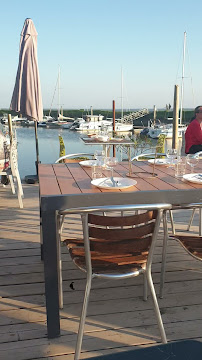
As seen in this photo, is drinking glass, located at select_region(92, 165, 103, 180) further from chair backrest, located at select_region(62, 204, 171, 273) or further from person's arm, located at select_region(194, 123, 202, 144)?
person's arm, located at select_region(194, 123, 202, 144)

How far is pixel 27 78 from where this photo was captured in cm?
481

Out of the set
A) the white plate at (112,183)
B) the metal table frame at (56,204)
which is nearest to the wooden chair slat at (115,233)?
the metal table frame at (56,204)

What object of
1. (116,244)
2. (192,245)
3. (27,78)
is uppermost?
(27,78)

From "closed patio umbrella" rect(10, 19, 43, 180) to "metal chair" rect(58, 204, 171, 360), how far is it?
11.7ft

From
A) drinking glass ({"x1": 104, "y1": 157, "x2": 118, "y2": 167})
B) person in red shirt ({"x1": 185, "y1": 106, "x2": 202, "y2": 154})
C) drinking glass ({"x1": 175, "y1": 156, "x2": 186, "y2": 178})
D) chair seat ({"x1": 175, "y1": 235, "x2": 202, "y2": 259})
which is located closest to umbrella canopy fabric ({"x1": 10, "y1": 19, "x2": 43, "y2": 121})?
person in red shirt ({"x1": 185, "y1": 106, "x2": 202, "y2": 154})

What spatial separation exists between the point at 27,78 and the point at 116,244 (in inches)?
152

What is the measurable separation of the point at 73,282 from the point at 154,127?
31718mm

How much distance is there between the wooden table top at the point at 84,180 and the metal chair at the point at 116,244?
0.66 ft

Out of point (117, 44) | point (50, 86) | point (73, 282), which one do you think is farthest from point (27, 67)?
point (50, 86)

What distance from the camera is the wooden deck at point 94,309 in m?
1.72

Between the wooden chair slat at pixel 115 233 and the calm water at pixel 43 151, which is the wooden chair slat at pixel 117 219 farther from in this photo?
the calm water at pixel 43 151

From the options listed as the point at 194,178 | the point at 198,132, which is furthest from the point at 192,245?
the point at 198,132

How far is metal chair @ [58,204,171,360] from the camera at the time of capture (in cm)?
153

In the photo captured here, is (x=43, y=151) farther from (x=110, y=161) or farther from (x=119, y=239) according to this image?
(x=119, y=239)
